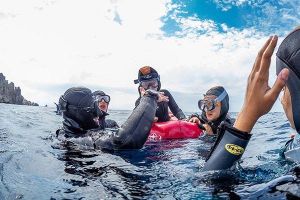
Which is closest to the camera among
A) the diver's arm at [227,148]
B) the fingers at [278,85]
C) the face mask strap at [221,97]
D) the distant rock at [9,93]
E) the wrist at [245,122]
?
the fingers at [278,85]

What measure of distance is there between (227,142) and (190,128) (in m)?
5.63

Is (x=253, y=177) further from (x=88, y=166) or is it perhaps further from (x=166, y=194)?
(x=88, y=166)

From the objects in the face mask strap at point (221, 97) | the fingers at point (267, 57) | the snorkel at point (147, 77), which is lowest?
Result: the face mask strap at point (221, 97)

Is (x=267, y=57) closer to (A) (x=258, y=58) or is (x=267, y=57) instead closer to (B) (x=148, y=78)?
(A) (x=258, y=58)

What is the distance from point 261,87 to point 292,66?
0.24 metres

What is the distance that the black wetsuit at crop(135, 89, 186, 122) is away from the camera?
886 cm

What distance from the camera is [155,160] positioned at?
491cm

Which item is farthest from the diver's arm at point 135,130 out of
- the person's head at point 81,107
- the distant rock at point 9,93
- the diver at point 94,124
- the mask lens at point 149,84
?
the distant rock at point 9,93

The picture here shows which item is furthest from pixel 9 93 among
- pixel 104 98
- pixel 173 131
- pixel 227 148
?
pixel 227 148

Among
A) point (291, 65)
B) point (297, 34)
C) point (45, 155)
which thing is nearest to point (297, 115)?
point (291, 65)

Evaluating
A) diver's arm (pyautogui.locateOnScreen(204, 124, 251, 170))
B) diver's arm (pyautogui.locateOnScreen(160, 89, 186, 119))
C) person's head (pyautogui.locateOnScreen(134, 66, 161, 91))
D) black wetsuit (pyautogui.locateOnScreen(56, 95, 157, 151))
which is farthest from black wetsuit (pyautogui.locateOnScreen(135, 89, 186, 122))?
diver's arm (pyautogui.locateOnScreen(204, 124, 251, 170))

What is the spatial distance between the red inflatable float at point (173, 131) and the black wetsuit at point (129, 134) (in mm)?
2528

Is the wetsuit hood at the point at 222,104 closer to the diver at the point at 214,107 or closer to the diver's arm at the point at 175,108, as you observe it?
the diver at the point at 214,107

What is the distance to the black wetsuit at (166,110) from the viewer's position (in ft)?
29.1
